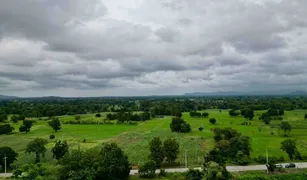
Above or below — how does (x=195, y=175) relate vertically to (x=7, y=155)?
below

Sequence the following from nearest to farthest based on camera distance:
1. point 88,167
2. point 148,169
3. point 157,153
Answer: point 88,167, point 148,169, point 157,153

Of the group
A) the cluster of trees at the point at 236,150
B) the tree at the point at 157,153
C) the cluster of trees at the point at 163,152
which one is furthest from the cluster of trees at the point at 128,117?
the tree at the point at 157,153

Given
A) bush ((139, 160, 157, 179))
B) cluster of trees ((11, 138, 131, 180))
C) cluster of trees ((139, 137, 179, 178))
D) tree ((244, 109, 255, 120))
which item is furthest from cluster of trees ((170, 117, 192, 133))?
cluster of trees ((11, 138, 131, 180))

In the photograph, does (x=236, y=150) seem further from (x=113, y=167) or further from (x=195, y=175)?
(x=113, y=167)

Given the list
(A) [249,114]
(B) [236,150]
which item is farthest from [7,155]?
(A) [249,114]

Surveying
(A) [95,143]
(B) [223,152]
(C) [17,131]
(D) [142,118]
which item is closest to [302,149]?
(B) [223,152]

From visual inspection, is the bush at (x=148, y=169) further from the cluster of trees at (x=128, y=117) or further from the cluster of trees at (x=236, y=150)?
the cluster of trees at (x=128, y=117)
